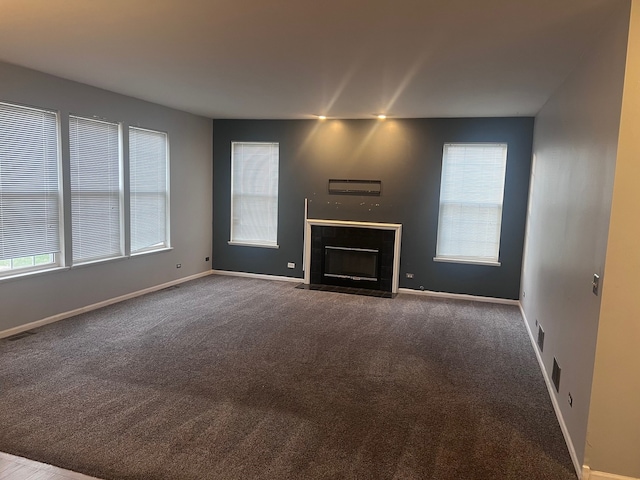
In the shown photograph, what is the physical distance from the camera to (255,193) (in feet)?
23.9

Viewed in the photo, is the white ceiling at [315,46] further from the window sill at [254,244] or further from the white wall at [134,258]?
the window sill at [254,244]

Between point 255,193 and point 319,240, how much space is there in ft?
4.48

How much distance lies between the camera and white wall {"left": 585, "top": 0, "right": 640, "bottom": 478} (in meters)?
2.14

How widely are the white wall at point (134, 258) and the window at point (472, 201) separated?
380cm

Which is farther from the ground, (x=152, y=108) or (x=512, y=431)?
(x=152, y=108)

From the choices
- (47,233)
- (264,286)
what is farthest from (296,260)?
(47,233)

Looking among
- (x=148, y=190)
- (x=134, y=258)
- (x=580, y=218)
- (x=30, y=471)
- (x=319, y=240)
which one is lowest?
(x=30, y=471)

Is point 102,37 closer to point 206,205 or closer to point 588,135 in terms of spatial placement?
point 588,135

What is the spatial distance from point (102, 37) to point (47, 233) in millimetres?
2342

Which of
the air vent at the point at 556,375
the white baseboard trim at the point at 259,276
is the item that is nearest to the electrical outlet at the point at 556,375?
the air vent at the point at 556,375

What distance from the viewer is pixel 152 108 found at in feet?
19.3

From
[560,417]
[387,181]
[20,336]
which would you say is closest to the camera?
[560,417]

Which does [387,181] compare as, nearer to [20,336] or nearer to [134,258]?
[134,258]

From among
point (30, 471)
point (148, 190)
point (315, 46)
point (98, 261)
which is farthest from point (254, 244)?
point (30, 471)
